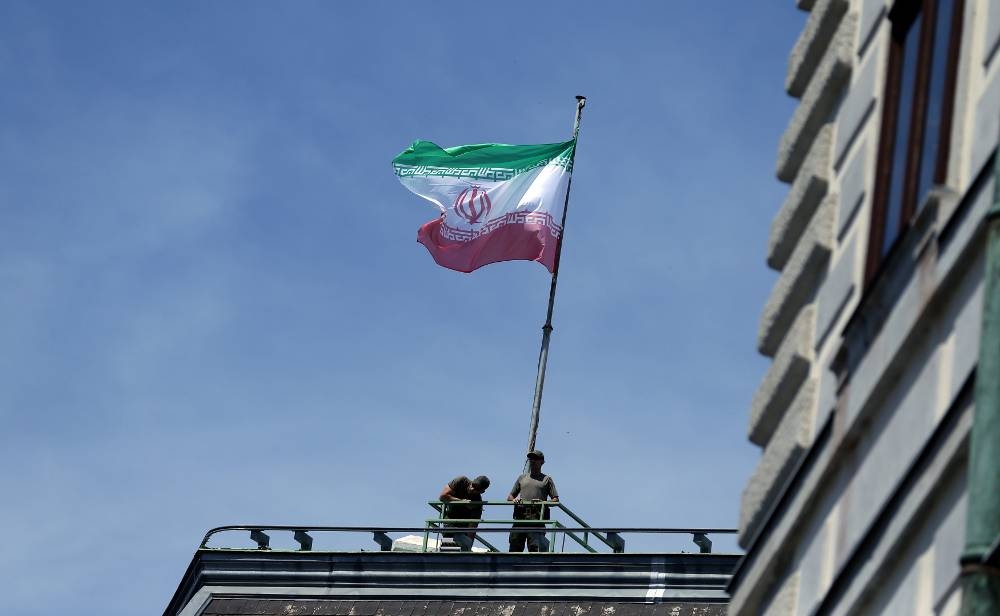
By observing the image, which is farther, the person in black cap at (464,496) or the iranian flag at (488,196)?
the iranian flag at (488,196)

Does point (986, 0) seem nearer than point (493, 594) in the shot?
Yes

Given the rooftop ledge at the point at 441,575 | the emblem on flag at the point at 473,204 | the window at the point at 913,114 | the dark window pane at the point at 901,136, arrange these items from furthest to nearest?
1. the emblem on flag at the point at 473,204
2. the rooftop ledge at the point at 441,575
3. the dark window pane at the point at 901,136
4. the window at the point at 913,114

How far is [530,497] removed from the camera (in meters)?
25.1

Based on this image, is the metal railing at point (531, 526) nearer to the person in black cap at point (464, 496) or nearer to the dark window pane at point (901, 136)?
the person in black cap at point (464, 496)

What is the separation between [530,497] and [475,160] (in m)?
9.10

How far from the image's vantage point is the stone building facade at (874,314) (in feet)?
26.0

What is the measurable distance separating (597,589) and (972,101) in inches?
620

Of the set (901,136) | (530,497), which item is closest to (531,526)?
(530,497)

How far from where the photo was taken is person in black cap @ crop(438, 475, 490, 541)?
25.6m

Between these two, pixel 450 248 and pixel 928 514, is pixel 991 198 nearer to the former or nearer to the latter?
pixel 928 514

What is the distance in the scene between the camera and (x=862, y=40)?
10.5 meters

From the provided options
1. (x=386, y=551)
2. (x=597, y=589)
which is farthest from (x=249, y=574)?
(x=597, y=589)

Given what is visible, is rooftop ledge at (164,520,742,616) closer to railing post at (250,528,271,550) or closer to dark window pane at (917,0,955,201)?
railing post at (250,528,271,550)

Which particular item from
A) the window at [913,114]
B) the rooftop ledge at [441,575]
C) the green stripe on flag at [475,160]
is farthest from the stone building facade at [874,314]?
the green stripe on flag at [475,160]
